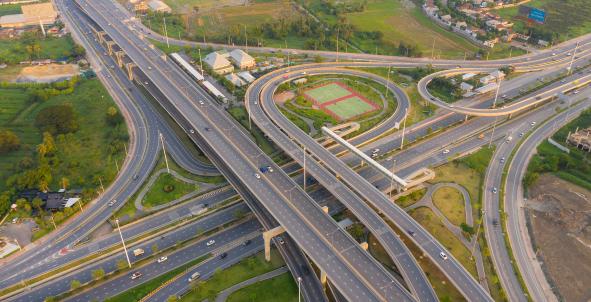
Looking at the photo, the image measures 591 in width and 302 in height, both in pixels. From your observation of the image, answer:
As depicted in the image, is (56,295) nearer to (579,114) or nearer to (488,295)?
(488,295)

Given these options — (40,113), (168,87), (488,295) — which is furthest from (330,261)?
(40,113)

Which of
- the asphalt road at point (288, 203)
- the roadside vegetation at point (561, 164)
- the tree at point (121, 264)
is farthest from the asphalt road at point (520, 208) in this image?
the tree at point (121, 264)

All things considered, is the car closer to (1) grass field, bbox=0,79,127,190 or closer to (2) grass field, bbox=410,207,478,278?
(1) grass field, bbox=0,79,127,190

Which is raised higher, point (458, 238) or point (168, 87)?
point (168, 87)

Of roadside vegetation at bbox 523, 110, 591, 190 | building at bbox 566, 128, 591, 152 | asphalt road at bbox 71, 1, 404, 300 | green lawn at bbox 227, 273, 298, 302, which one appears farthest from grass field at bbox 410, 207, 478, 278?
building at bbox 566, 128, 591, 152

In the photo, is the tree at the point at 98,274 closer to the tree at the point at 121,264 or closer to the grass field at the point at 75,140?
the tree at the point at 121,264

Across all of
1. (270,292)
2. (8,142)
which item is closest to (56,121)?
(8,142)
